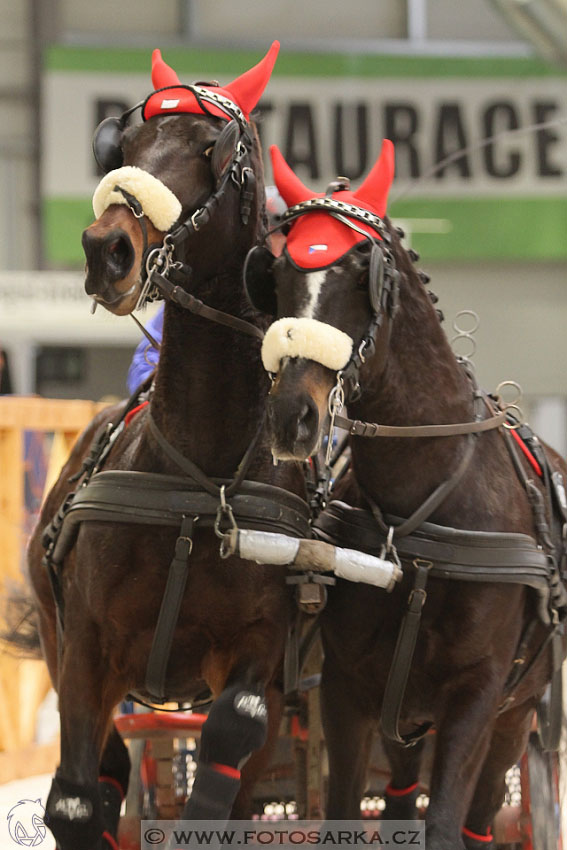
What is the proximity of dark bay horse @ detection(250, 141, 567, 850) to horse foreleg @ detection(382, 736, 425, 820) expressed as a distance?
1.12 feet

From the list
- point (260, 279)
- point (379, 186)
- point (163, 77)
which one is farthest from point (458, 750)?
point (163, 77)

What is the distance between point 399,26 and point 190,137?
36.0 ft

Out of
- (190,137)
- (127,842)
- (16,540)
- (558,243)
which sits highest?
(558,243)

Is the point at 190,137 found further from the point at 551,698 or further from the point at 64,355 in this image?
the point at 64,355

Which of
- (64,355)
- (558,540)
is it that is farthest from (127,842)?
(64,355)

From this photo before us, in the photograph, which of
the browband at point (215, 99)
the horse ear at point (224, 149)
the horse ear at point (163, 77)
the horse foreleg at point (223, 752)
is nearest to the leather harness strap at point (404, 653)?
the horse foreleg at point (223, 752)

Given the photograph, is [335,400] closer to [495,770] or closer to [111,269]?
[111,269]

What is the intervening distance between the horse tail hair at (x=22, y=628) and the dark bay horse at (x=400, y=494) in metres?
1.62

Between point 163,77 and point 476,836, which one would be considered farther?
point 476,836

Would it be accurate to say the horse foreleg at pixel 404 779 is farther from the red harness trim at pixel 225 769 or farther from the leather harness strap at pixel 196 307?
the leather harness strap at pixel 196 307

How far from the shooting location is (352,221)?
275cm

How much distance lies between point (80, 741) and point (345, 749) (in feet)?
2.28

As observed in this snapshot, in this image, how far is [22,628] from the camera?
4453 mm

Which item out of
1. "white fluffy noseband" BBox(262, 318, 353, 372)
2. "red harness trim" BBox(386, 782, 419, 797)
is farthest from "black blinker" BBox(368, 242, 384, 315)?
"red harness trim" BBox(386, 782, 419, 797)
